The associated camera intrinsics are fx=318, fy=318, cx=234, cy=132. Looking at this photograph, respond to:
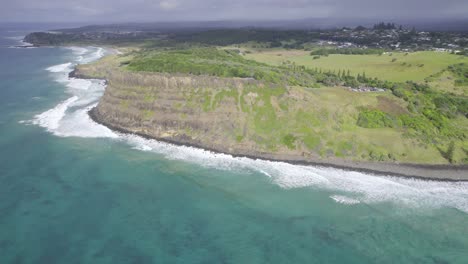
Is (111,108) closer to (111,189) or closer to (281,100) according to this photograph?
(111,189)

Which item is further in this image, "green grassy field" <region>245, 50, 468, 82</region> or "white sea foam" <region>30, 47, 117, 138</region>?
"green grassy field" <region>245, 50, 468, 82</region>

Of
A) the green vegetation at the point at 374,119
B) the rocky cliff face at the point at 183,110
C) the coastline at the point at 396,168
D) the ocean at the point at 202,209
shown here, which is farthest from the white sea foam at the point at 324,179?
the green vegetation at the point at 374,119

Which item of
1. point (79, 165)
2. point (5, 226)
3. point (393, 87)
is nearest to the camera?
point (5, 226)

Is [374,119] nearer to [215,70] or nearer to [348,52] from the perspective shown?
[215,70]

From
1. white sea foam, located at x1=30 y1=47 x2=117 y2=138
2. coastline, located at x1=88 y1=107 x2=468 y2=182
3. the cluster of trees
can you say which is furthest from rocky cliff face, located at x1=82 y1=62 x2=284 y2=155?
the cluster of trees

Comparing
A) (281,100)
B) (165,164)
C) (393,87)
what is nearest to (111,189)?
(165,164)

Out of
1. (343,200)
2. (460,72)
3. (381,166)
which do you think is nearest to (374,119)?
(381,166)

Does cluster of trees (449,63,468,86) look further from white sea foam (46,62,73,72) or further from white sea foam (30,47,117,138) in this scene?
white sea foam (46,62,73,72)
